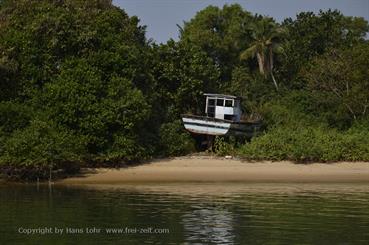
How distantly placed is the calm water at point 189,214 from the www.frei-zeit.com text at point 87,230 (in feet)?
0.08

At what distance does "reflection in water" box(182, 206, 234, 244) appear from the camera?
16188 mm

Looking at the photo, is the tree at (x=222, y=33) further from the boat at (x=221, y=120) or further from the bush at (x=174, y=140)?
the bush at (x=174, y=140)

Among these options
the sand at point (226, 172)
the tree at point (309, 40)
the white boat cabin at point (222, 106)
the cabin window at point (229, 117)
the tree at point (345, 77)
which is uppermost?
the tree at point (309, 40)

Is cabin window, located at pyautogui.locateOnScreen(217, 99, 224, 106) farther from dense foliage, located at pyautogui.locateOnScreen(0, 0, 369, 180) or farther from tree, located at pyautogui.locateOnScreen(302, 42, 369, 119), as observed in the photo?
tree, located at pyautogui.locateOnScreen(302, 42, 369, 119)

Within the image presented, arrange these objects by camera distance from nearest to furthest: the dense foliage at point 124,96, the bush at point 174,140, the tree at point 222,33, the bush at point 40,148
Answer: the bush at point 40,148, the dense foliage at point 124,96, the bush at point 174,140, the tree at point 222,33

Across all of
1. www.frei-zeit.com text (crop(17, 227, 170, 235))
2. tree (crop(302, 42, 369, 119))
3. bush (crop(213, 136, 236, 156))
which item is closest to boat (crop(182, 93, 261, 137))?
bush (crop(213, 136, 236, 156))

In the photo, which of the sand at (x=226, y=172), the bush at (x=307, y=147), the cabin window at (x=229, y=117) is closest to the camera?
the sand at (x=226, y=172)

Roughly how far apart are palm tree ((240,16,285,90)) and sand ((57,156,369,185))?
Answer: 60.1 ft

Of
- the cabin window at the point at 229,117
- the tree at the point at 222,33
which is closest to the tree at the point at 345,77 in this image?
the cabin window at the point at 229,117

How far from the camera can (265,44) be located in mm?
50812

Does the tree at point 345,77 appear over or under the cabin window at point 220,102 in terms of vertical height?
over

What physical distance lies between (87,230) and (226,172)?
14.9 meters

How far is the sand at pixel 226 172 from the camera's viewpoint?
99.5 feet

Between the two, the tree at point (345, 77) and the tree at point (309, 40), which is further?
the tree at point (309, 40)
